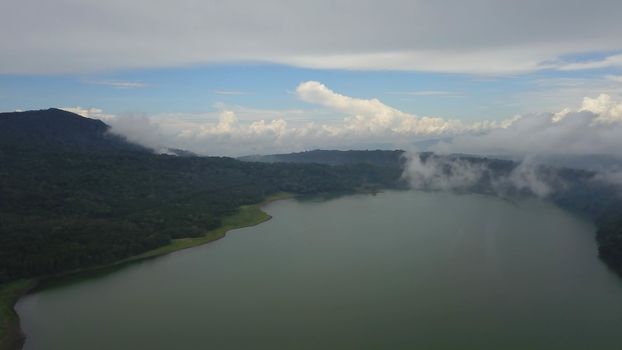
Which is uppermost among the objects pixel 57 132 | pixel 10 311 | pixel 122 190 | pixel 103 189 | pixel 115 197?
pixel 57 132

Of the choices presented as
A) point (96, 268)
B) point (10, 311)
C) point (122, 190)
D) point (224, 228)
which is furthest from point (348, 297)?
point (122, 190)

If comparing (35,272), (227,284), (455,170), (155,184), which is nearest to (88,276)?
(35,272)

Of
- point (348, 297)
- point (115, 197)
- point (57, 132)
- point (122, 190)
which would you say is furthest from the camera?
point (57, 132)

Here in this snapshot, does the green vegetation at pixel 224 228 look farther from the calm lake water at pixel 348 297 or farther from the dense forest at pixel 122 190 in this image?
the calm lake water at pixel 348 297

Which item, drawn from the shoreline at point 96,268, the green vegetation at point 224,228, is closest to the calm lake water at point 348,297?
the shoreline at point 96,268

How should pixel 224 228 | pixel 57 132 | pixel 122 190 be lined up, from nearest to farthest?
pixel 224 228, pixel 122 190, pixel 57 132

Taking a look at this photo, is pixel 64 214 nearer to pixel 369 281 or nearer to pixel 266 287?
pixel 266 287

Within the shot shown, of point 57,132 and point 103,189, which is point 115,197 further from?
point 57,132
